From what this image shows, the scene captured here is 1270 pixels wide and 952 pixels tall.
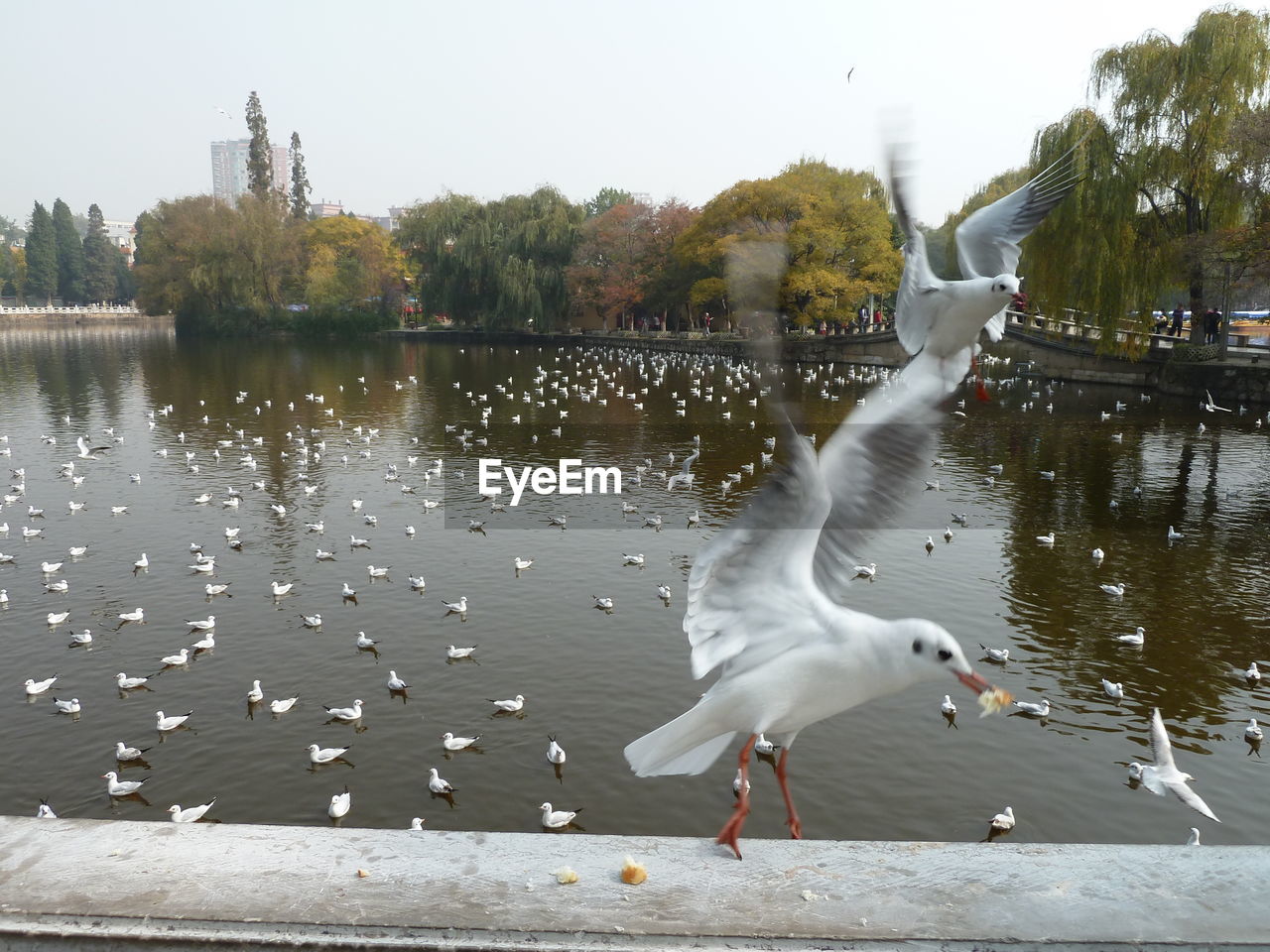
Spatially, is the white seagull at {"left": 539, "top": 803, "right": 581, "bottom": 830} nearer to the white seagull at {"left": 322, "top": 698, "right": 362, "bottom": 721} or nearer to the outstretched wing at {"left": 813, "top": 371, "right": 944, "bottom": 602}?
the white seagull at {"left": 322, "top": 698, "right": 362, "bottom": 721}

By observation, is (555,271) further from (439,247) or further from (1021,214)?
(1021,214)

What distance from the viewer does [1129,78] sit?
26.2 m

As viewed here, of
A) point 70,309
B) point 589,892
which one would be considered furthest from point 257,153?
point 589,892

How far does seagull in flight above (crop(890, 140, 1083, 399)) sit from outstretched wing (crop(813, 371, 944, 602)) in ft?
0.87

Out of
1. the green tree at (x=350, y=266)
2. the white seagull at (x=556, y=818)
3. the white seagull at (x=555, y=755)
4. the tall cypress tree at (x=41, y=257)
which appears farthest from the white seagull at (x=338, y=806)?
the tall cypress tree at (x=41, y=257)

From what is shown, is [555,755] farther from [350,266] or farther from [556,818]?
[350,266]

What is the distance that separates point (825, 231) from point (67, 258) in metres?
105

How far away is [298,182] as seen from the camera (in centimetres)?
9319

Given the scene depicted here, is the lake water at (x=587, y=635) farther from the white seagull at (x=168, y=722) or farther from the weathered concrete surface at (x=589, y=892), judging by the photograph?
the weathered concrete surface at (x=589, y=892)

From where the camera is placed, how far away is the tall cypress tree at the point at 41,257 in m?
107

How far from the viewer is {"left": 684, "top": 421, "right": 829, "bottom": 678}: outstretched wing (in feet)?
10.3

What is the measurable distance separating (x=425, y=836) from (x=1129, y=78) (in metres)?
30.1

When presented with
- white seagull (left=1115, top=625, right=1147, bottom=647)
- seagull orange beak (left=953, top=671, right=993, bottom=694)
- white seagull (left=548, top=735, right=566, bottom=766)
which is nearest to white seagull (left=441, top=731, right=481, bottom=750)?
white seagull (left=548, top=735, right=566, bottom=766)

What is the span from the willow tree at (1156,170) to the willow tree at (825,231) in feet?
43.5
